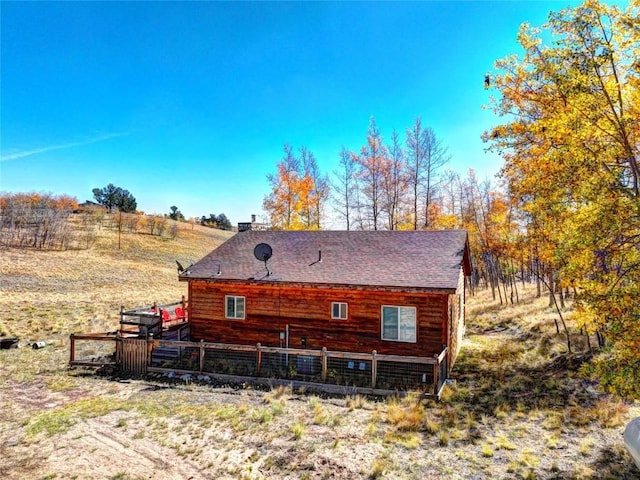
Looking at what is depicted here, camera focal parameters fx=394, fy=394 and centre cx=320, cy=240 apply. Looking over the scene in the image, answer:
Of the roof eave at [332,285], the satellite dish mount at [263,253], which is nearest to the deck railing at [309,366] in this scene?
the roof eave at [332,285]

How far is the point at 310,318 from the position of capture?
15.9 meters

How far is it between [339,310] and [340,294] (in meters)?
0.65

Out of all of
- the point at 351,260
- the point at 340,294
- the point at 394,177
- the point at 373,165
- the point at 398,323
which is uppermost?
the point at 373,165

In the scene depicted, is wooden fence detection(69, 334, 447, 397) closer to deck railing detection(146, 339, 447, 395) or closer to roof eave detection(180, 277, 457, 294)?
deck railing detection(146, 339, 447, 395)

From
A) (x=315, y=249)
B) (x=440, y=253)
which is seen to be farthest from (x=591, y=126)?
(x=315, y=249)

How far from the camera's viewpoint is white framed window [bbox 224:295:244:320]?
16844 millimetres

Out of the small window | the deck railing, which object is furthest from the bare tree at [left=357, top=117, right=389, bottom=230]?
the deck railing

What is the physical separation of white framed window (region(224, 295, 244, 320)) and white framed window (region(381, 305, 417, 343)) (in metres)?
6.03

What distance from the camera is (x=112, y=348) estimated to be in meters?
18.6

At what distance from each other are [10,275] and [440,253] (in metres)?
43.5

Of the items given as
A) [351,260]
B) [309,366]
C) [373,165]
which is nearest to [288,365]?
[309,366]

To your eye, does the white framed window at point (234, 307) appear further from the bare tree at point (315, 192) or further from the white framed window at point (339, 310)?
the bare tree at point (315, 192)

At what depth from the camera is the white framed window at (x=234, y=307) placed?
16844mm

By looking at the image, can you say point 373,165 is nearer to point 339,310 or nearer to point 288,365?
point 339,310
